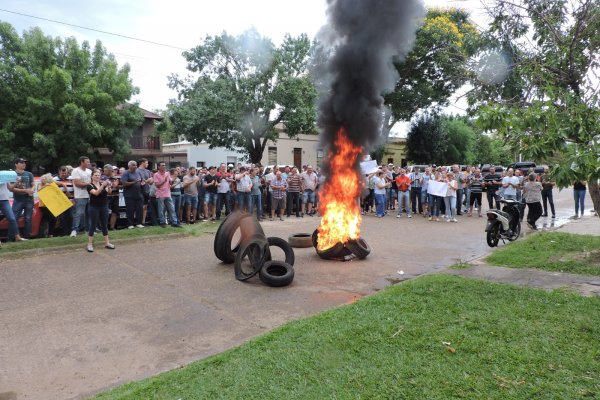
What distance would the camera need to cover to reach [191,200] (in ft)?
41.0

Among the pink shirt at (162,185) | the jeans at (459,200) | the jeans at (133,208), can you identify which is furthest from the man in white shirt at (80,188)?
the jeans at (459,200)

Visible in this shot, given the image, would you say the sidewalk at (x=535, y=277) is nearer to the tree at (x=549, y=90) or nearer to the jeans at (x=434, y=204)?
Answer: the tree at (x=549, y=90)

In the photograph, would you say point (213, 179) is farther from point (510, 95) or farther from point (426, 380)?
point (426, 380)

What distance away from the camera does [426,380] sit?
11.1 feet

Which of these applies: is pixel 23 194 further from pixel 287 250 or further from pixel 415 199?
pixel 415 199

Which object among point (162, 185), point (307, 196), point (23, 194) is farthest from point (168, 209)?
point (307, 196)

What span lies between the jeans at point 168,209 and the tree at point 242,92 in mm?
12404

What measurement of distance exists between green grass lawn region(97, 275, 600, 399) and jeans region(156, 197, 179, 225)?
7.47 metres

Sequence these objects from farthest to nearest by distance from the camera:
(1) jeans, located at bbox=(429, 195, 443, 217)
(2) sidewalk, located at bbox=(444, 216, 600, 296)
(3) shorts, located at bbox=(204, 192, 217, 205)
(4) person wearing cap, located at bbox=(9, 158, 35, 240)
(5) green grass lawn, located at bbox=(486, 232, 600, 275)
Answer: (1) jeans, located at bbox=(429, 195, 443, 217), (3) shorts, located at bbox=(204, 192, 217, 205), (4) person wearing cap, located at bbox=(9, 158, 35, 240), (5) green grass lawn, located at bbox=(486, 232, 600, 275), (2) sidewalk, located at bbox=(444, 216, 600, 296)

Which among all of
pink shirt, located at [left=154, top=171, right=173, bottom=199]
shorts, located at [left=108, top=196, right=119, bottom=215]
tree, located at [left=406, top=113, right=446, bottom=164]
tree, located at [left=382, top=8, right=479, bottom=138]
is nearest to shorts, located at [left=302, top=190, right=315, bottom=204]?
pink shirt, located at [left=154, top=171, right=173, bottom=199]

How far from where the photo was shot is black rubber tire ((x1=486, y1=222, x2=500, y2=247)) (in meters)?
9.56

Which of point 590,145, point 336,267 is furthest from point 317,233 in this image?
point 590,145

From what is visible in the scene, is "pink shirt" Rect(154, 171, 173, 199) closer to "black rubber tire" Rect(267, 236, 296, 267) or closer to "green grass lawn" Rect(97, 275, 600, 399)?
"black rubber tire" Rect(267, 236, 296, 267)

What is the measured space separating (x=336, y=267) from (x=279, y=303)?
225 centimetres
